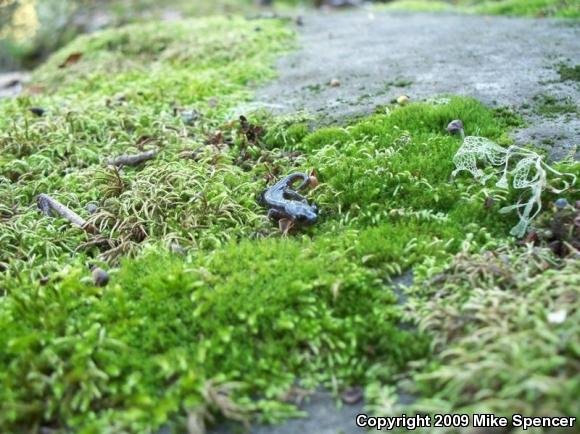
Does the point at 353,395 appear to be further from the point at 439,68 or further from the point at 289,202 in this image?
the point at 439,68

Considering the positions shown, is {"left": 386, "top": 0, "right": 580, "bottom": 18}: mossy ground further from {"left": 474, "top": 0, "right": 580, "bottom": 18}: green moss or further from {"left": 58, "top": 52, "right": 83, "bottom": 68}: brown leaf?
{"left": 58, "top": 52, "right": 83, "bottom": 68}: brown leaf

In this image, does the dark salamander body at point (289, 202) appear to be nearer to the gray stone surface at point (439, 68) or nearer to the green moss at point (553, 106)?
the gray stone surface at point (439, 68)

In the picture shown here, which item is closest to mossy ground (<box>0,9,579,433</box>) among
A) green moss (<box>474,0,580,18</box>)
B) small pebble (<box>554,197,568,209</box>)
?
small pebble (<box>554,197,568,209</box>)

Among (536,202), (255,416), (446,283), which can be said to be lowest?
(255,416)

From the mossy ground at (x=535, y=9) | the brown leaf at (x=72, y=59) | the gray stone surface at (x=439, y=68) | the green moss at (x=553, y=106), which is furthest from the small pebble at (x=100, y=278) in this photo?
the mossy ground at (x=535, y=9)

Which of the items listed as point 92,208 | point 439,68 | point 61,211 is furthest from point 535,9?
point 61,211

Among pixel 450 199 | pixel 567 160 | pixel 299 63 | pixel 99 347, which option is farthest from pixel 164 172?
pixel 299 63

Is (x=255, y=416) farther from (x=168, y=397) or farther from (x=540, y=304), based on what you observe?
(x=540, y=304)
